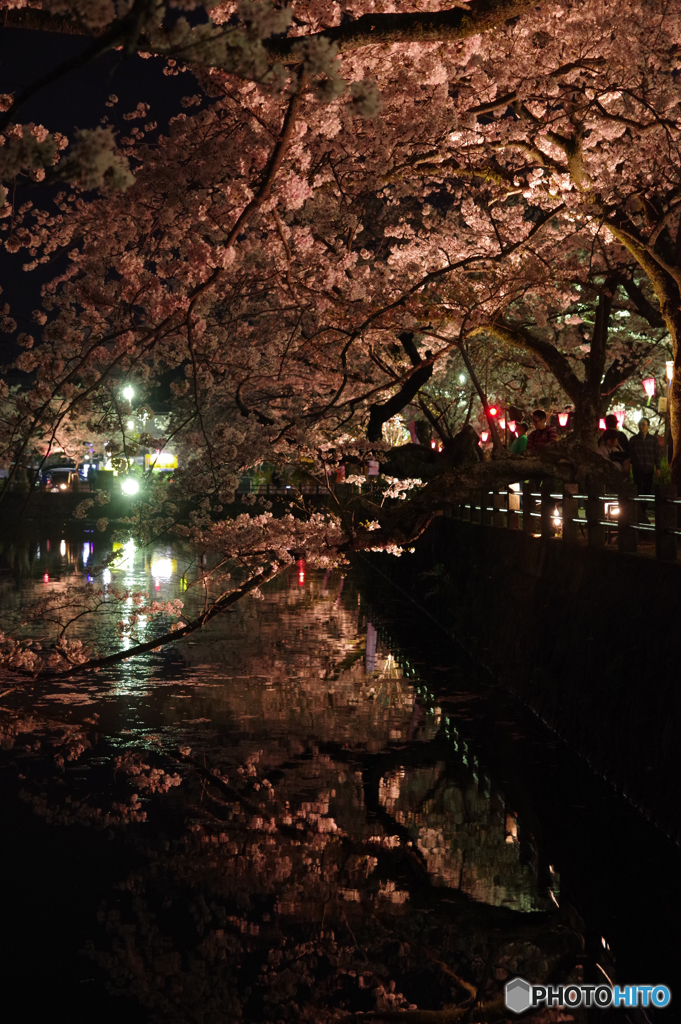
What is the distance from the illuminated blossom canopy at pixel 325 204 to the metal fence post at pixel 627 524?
355 centimetres

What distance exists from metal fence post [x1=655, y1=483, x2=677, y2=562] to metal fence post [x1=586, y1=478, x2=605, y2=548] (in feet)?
7.53

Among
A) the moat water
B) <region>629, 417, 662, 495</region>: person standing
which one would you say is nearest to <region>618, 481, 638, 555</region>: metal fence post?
the moat water

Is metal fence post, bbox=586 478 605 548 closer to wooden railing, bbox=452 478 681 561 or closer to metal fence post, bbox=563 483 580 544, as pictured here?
wooden railing, bbox=452 478 681 561

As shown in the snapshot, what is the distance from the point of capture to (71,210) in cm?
1209

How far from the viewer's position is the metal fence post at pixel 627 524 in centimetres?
1145

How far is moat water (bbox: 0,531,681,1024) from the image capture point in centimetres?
682

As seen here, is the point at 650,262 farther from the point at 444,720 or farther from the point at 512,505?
the point at 444,720

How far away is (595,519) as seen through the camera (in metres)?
12.9

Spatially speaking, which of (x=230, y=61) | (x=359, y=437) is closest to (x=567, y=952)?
(x=230, y=61)

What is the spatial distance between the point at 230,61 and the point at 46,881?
6.16m

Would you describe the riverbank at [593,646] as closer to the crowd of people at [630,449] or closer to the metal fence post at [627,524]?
the metal fence post at [627,524]

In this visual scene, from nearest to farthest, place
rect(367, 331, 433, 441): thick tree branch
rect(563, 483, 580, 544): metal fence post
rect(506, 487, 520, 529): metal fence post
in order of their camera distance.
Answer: rect(563, 483, 580, 544): metal fence post → rect(367, 331, 433, 441): thick tree branch → rect(506, 487, 520, 529): metal fence post
